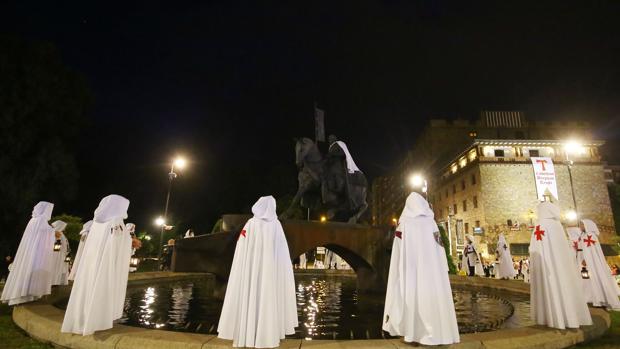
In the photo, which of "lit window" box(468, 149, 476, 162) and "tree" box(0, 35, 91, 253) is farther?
"lit window" box(468, 149, 476, 162)

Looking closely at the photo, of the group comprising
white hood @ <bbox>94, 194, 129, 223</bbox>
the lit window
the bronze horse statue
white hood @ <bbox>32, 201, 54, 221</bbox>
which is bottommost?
white hood @ <bbox>94, 194, 129, 223</bbox>

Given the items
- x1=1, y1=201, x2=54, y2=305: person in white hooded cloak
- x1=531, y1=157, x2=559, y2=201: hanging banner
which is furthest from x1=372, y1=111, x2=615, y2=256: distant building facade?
x1=1, y1=201, x2=54, y2=305: person in white hooded cloak

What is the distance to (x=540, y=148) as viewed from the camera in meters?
47.3

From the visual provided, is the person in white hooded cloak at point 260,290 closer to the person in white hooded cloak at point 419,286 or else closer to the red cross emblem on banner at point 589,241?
the person in white hooded cloak at point 419,286

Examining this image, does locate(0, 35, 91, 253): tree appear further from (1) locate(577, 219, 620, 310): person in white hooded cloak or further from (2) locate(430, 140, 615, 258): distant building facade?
(2) locate(430, 140, 615, 258): distant building facade

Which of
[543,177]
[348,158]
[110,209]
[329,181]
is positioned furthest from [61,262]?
[543,177]

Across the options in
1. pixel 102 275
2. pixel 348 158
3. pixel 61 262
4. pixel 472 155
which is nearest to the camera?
pixel 102 275

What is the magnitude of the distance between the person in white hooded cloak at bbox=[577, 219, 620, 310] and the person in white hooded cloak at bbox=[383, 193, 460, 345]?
597 centimetres

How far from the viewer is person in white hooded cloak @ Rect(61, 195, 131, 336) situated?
15.4 feet

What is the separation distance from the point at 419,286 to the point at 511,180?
48886 millimetres

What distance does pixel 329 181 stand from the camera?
10750 millimetres

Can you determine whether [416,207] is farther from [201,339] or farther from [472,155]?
[472,155]

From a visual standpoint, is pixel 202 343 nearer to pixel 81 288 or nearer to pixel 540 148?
pixel 81 288

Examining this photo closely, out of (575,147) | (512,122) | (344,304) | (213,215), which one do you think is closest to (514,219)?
(575,147)
